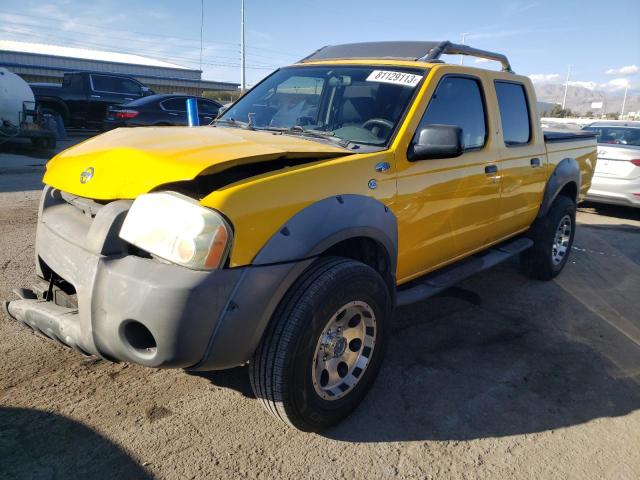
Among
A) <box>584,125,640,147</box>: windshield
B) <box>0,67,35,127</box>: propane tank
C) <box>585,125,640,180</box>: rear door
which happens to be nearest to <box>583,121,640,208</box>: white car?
<box>585,125,640,180</box>: rear door

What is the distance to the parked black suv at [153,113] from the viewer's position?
1220cm

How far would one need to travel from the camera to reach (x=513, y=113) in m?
4.40

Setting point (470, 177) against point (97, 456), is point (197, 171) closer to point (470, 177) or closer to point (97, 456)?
point (97, 456)

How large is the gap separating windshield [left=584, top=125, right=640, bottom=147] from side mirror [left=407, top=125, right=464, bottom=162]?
7651 millimetres

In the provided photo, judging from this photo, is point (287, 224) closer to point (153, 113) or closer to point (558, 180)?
point (558, 180)

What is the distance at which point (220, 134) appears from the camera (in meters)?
Answer: 2.94

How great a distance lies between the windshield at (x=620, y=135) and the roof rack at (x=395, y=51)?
249 inches

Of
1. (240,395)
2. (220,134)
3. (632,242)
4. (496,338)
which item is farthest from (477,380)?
(632,242)

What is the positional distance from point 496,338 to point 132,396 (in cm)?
265

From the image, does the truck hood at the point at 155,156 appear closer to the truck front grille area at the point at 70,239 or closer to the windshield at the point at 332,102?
the truck front grille area at the point at 70,239

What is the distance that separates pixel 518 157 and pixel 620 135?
6.68 metres

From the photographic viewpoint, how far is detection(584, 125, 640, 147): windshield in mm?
9203

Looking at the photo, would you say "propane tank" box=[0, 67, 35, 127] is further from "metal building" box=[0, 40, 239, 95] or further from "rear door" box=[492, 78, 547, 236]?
"metal building" box=[0, 40, 239, 95]

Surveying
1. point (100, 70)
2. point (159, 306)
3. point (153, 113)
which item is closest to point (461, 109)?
point (159, 306)
